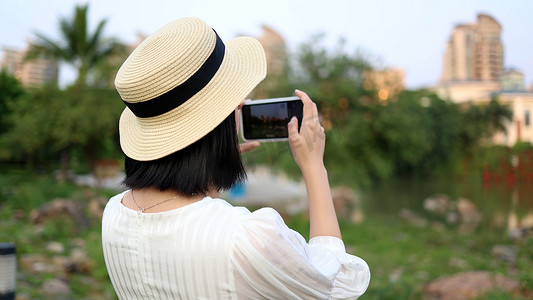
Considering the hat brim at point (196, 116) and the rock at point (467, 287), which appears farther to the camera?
the rock at point (467, 287)

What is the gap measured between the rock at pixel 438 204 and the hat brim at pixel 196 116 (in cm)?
1158

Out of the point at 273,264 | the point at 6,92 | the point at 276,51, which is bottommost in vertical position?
the point at 273,264

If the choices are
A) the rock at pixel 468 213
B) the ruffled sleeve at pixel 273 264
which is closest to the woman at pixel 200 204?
the ruffled sleeve at pixel 273 264

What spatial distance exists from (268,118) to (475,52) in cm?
2172

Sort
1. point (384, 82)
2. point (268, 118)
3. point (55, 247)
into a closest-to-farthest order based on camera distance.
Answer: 1. point (268, 118)
2. point (55, 247)
3. point (384, 82)

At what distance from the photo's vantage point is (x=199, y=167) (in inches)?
32.9

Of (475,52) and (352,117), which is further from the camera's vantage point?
(475,52)

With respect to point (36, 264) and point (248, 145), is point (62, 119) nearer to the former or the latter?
point (36, 264)

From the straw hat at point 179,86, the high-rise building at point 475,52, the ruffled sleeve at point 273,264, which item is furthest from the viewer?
the high-rise building at point 475,52

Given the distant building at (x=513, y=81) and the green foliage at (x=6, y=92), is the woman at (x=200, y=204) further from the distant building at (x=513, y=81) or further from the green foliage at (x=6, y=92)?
the distant building at (x=513, y=81)

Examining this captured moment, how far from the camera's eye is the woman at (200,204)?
74cm

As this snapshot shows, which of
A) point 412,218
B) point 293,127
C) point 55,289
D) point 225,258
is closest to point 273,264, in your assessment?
point 225,258

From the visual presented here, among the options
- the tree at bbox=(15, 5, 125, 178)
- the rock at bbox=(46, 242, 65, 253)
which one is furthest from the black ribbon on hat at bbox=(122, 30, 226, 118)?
the tree at bbox=(15, 5, 125, 178)

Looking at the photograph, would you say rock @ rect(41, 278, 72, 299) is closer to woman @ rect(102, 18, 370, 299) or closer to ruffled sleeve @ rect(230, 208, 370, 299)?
woman @ rect(102, 18, 370, 299)
